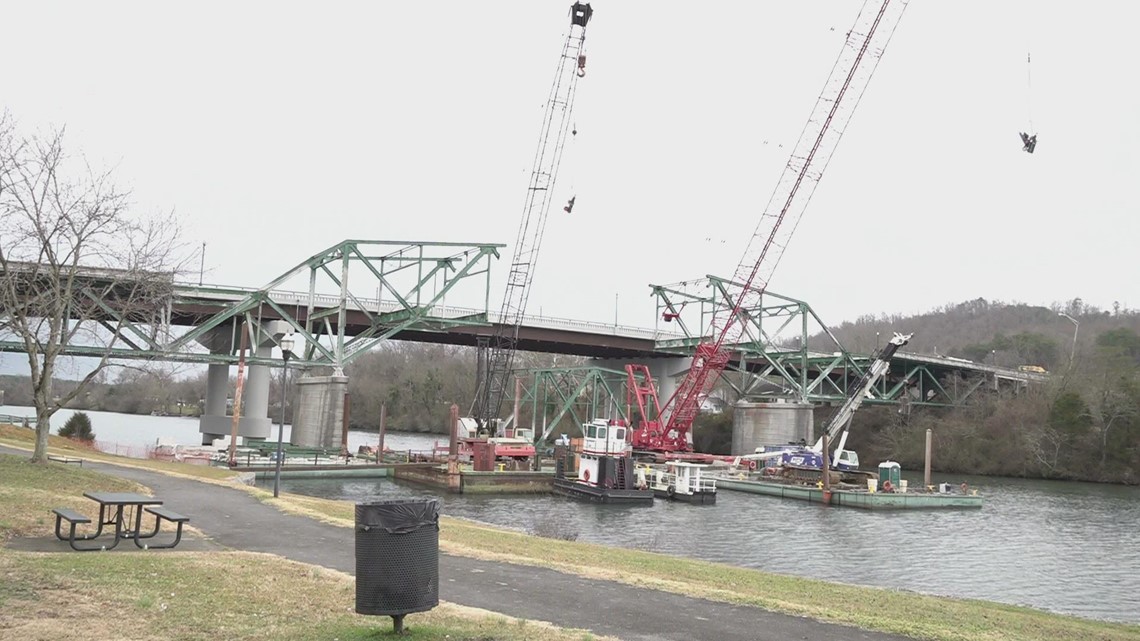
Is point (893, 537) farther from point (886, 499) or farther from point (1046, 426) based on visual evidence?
point (1046, 426)

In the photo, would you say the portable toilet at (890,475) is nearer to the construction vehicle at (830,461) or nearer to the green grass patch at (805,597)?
the construction vehicle at (830,461)

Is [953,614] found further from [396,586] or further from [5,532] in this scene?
[5,532]

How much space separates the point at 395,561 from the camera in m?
9.02

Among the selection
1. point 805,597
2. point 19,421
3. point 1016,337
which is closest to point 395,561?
point 805,597

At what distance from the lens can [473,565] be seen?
615 inches

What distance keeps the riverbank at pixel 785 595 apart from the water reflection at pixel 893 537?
32.7 feet

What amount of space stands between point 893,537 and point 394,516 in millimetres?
39375

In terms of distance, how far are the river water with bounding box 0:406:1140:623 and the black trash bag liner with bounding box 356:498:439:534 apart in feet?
74.2

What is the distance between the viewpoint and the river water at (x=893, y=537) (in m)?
29.9

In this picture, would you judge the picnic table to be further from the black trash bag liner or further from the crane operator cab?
the crane operator cab

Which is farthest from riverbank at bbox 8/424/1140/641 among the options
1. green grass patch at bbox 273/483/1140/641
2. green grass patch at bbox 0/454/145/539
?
green grass patch at bbox 0/454/145/539

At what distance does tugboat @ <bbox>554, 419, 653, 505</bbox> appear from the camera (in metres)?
53.0

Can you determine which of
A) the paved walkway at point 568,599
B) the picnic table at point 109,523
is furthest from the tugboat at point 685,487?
the picnic table at point 109,523

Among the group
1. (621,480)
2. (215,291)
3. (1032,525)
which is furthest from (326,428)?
(1032,525)
